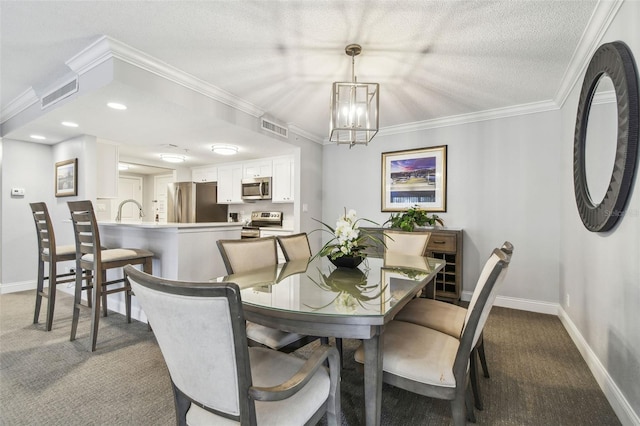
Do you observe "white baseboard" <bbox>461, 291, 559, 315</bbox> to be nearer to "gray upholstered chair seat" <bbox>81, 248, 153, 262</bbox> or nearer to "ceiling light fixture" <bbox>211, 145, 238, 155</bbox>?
"gray upholstered chair seat" <bbox>81, 248, 153, 262</bbox>

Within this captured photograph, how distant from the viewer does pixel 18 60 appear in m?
2.46

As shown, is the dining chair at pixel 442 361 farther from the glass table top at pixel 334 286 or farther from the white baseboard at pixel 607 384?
the white baseboard at pixel 607 384

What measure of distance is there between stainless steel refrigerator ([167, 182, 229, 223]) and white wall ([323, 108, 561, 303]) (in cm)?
377

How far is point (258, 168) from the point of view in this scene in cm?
520

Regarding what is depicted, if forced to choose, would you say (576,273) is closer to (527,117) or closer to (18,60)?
(527,117)

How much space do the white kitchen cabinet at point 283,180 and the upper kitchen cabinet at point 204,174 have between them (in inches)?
63.9

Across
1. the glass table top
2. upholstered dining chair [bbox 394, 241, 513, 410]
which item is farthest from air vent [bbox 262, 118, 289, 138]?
upholstered dining chair [bbox 394, 241, 513, 410]

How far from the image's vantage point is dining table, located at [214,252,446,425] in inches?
43.8

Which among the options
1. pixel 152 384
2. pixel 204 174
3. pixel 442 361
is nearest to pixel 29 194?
pixel 204 174

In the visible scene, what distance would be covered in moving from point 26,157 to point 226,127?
3.31m

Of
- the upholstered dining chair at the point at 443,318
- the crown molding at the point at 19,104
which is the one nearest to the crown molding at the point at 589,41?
the upholstered dining chair at the point at 443,318

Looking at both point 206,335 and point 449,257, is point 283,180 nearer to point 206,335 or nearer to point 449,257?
point 449,257

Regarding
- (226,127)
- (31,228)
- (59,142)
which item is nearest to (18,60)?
(226,127)

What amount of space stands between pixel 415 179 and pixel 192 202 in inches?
162
